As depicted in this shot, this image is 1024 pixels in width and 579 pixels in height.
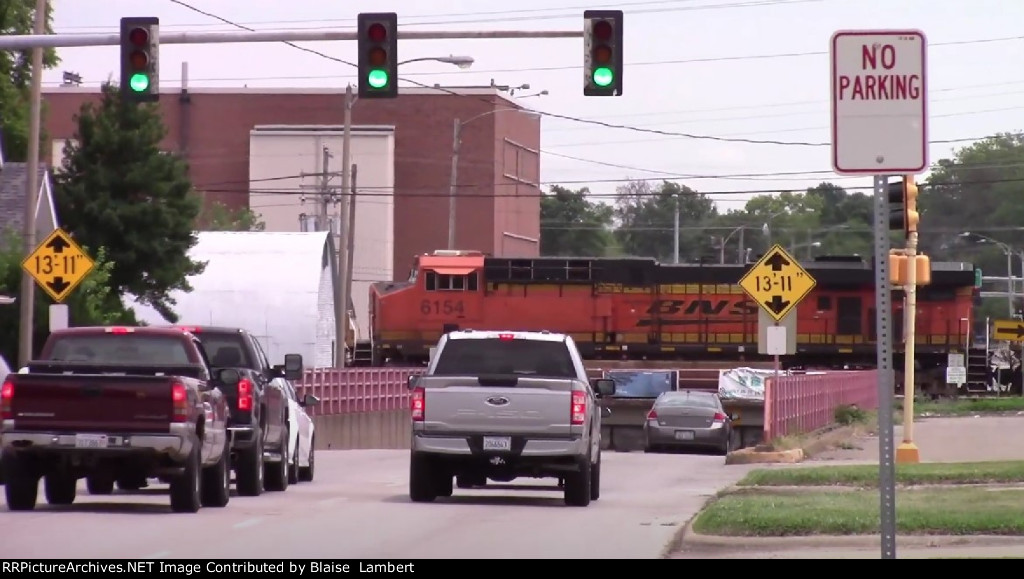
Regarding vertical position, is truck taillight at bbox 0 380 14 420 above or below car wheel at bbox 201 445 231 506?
above

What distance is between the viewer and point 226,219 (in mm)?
94250

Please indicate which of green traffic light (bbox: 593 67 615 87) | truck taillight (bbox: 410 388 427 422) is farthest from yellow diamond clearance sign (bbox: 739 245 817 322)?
truck taillight (bbox: 410 388 427 422)

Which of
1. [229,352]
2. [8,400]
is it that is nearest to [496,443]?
[229,352]

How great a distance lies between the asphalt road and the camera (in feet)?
44.6

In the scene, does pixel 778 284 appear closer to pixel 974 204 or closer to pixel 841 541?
pixel 841 541

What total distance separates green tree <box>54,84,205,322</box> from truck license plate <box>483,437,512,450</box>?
106 feet

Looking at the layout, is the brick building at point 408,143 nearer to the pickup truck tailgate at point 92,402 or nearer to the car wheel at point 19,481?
the car wheel at point 19,481

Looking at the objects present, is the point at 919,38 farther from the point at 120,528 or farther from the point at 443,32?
the point at 443,32

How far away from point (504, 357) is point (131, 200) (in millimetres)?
32668

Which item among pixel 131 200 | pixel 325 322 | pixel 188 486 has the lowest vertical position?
pixel 188 486

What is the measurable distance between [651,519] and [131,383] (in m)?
5.39

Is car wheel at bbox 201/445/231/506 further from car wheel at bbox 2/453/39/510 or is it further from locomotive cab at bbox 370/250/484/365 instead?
locomotive cab at bbox 370/250/484/365

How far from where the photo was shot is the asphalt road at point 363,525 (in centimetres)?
1359
